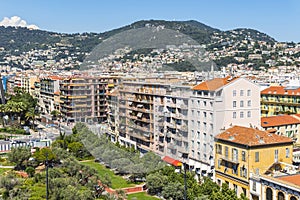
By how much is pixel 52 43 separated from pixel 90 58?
15860cm

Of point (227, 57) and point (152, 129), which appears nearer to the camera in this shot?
point (152, 129)

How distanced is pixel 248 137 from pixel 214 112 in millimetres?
2252

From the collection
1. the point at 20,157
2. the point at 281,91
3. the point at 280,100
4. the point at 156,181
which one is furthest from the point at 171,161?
the point at 281,91

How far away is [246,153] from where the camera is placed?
2039cm

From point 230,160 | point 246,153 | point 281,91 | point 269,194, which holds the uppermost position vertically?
point 281,91

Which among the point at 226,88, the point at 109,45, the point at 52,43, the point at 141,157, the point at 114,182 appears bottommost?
the point at 114,182

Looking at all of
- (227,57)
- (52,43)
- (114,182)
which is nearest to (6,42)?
(52,43)

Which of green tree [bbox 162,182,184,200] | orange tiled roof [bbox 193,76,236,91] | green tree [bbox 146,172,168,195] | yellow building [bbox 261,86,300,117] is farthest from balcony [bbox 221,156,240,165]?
yellow building [bbox 261,86,300,117]

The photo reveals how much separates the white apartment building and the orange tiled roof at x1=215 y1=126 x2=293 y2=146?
913mm

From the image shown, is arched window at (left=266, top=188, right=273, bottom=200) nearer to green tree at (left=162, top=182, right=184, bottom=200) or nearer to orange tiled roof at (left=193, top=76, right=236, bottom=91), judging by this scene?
green tree at (left=162, top=182, right=184, bottom=200)

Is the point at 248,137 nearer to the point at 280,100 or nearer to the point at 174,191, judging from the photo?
the point at 174,191

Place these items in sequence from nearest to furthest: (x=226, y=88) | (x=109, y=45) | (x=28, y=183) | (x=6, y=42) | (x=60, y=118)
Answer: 1. (x=109, y=45)
2. (x=28, y=183)
3. (x=226, y=88)
4. (x=60, y=118)
5. (x=6, y=42)

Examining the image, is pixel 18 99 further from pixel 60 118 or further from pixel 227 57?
pixel 227 57

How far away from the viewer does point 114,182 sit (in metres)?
22.7
